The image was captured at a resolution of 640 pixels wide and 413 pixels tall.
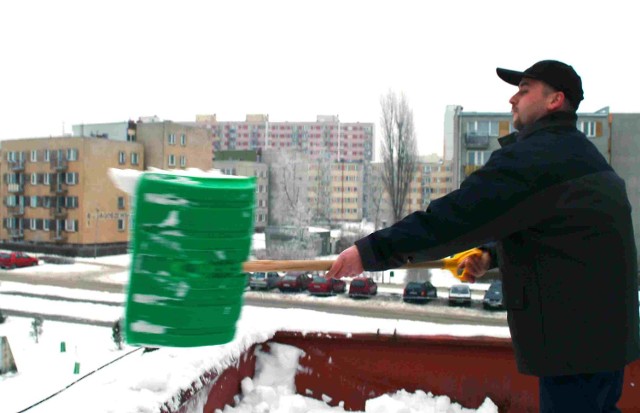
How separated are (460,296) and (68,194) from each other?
30.3 metres

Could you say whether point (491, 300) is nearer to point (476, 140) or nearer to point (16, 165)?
point (476, 140)

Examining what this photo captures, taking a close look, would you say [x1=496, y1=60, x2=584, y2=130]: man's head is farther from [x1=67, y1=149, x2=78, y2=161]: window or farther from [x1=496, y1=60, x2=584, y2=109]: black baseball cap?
[x1=67, y1=149, x2=78, y2=161]: window

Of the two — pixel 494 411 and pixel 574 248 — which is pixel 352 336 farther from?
pixel 574 248

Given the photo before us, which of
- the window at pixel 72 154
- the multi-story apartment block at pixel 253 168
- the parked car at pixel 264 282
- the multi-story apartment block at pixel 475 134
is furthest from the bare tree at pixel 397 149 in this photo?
the multi-story apartment block at pixel 253 168

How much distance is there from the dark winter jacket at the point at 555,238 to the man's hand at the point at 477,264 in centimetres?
62

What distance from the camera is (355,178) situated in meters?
72.1

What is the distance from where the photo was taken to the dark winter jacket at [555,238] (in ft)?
5.94

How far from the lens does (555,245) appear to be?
6.01ft

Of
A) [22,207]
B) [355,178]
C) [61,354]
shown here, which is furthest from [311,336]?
[355,178]

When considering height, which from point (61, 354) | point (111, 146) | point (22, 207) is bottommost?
point (61, 354)

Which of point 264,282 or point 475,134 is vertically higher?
point 475,134

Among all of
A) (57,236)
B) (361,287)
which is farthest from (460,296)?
(57,236)

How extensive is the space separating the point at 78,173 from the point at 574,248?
43.9 m

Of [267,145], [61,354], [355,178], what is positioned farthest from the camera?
[267,145]
